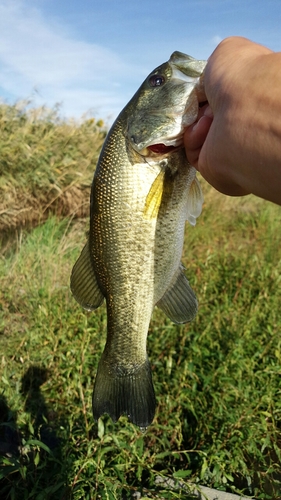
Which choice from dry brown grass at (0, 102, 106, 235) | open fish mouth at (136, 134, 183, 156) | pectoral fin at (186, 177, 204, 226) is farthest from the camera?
dry brown grass at (0, 102, 106, 235)

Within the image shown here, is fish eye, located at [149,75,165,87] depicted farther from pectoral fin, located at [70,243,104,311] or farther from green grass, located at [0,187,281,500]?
green grass, located at [0,187,281,500]

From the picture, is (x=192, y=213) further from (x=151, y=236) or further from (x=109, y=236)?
(x=109, y=236)

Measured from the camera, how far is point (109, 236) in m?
1.84

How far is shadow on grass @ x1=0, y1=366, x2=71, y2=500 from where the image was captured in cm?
239

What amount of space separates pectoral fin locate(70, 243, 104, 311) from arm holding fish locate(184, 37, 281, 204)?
0.68 m

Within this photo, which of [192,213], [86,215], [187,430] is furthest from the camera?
[86,215]

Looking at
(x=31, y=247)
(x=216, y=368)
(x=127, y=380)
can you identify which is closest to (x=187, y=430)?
(x=216, y=368)

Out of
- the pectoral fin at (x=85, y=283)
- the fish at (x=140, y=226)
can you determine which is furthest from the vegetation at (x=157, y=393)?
the pectoral fin at (x=85, y=283)

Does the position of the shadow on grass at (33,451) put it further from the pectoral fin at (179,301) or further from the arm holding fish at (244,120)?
the arm holding fish at (244,120)

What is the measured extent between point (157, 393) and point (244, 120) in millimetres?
2571

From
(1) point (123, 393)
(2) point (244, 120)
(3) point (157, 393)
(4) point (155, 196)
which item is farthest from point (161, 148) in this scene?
(3) point (157, 393)

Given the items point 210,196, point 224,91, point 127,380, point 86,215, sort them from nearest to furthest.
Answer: point 224,91
point 127,380
point 86,215
point 210,196

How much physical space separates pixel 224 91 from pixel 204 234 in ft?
18.4

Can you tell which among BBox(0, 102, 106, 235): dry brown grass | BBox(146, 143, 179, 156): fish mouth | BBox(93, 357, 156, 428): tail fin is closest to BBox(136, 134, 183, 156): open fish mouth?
BBox(146, 143, 179, 156): fish mouth
